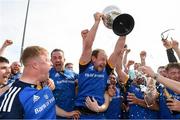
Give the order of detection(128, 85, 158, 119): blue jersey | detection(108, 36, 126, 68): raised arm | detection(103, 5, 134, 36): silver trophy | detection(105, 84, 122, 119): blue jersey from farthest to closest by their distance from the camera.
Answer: detection(105, 84, 122, 119): blue jersey
detection(128, 85, 158, 119): blue jersey
detection(108, 36, 126, 68): raised arm
detection(103, 5, 134, 36): silver trophy

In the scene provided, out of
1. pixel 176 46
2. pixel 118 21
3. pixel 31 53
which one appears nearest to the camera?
pixel 31 53

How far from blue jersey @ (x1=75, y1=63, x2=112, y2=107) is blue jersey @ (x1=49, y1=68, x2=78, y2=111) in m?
0.49

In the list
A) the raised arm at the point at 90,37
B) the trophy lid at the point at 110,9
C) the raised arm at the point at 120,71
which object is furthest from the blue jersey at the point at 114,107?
the trophy lid at the point at 110,9

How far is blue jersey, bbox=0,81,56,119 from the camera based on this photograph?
141 inches

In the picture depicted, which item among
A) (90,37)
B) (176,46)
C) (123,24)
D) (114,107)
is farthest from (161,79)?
(114,107)

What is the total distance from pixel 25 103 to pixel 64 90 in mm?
3064

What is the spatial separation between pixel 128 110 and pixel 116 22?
2.30m

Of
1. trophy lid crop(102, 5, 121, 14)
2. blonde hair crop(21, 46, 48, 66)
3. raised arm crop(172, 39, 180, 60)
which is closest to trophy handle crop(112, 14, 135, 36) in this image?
trophy lid crop(102, 5, 121, 14)

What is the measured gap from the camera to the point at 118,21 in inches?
222

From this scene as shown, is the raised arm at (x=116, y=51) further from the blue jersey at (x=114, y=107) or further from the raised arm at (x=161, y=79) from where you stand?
the raised arm at (x=161, y=79)

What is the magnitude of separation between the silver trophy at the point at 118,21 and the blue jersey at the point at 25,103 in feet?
7.21

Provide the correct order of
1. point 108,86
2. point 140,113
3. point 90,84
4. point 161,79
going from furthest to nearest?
point 140,113 < point 108,86 < point 90,84 < point 161,79

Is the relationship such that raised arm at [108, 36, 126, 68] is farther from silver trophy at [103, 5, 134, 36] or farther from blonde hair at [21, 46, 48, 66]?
blonde hair at [21, 46, 48, 66]

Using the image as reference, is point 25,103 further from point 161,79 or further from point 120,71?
point 120,71
